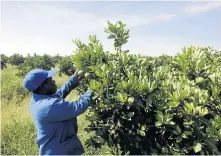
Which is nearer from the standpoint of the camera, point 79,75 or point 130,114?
point 130,114

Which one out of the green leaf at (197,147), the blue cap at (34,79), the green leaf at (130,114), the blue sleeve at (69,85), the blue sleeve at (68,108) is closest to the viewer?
the green leaf at (197,147)

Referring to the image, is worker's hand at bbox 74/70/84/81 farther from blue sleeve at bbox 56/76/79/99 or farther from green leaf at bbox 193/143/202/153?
green leaf at bbox 193/143/202/153

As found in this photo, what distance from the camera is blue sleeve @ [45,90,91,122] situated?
3.92 meters

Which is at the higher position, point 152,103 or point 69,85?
point 69,85

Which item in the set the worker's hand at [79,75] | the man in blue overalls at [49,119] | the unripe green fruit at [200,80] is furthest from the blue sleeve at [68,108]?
the unripe green fruit at [200,80]

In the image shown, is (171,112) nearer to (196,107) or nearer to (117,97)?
(196,107)

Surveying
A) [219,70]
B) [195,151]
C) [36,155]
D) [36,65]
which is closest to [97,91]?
[195,151]

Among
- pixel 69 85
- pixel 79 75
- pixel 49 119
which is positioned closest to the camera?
pixel 49 119

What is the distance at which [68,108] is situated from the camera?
3.94 metres

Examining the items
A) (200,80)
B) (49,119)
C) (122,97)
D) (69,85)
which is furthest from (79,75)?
(200,80)

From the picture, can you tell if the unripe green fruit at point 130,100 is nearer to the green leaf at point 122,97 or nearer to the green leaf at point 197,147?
the green leaf at point 122,97

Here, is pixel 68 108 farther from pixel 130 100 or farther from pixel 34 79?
pixel 130 100

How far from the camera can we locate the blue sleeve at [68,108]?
154 inches

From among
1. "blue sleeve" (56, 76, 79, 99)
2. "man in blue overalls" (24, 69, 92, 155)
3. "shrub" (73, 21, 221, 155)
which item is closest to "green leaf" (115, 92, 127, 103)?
"shrub" (73, 21, 221, 155)
